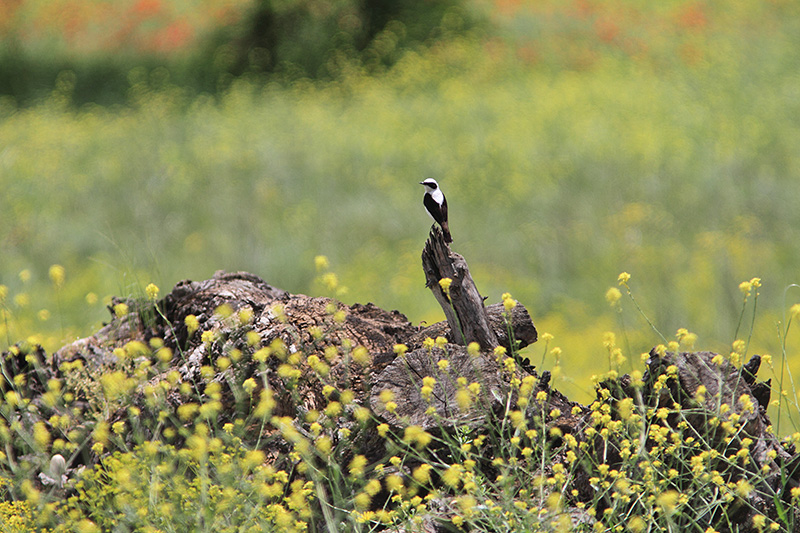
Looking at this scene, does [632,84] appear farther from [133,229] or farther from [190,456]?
[190,456]

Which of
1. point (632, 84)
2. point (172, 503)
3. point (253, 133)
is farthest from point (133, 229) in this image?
point (632, 84)

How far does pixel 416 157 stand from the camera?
1150 cm

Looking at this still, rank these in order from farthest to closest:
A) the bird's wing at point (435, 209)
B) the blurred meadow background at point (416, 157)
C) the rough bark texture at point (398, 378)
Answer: the blurred meadow background at point (416, 157), the bird's wing at point (435, 209), the rough bark texture at point (398, 378)

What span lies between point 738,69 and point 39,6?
15927mm

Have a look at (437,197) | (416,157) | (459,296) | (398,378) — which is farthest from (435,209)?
(416,157)

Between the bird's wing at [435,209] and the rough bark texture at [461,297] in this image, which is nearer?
the rough bark texture at [461,297]

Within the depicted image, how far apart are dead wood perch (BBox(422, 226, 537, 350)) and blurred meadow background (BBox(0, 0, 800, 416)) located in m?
0.53

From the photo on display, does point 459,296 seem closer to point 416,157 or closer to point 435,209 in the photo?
point 435,209

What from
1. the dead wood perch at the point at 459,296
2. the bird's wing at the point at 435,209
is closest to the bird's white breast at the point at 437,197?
the bird's wing at the point at 435,209

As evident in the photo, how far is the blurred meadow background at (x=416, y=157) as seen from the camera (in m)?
7.41

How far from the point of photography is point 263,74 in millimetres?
16469

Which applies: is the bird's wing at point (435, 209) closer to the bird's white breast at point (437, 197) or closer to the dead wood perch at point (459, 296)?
the bird's white breast at point (437, 197)

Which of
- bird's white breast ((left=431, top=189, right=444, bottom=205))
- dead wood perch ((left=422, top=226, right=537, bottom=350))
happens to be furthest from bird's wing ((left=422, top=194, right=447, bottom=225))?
dead wood perch ((left=422, top=226, right=537, bottom=350))

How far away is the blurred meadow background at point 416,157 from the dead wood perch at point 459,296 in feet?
1.75
